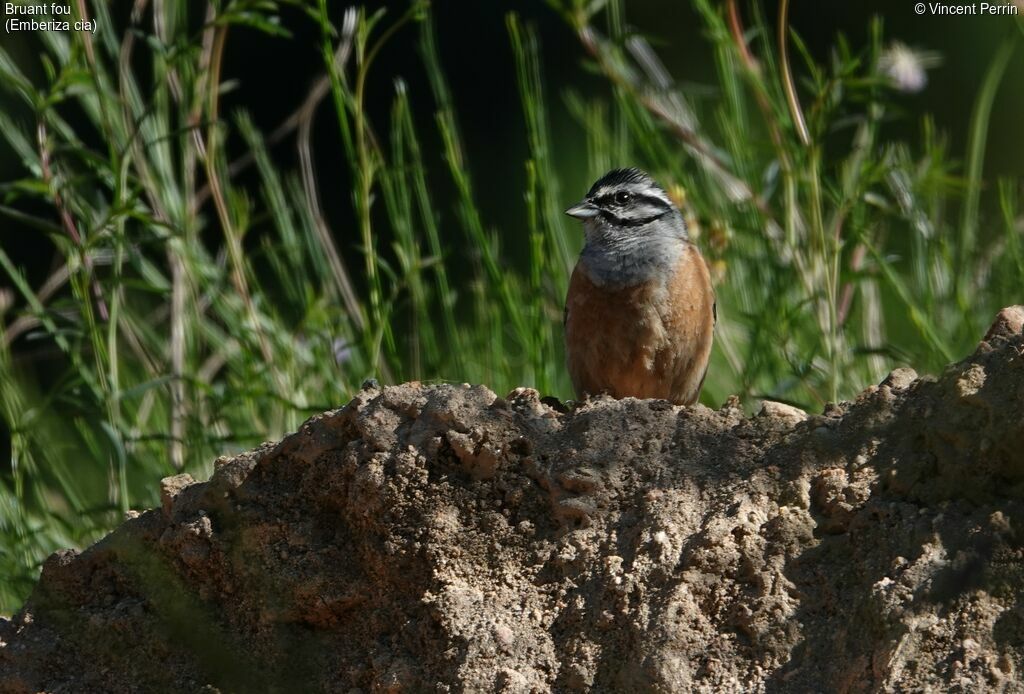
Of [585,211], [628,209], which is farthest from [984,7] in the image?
[585,211]

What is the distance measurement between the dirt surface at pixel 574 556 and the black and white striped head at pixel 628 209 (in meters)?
2.75

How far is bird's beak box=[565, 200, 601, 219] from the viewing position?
19.2 ft

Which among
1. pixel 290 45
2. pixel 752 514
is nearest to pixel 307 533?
pixel 752 514

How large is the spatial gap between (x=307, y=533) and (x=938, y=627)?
1.34 m

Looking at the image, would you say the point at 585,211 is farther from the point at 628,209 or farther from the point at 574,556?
the point at 574,556

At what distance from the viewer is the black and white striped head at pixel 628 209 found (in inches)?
228

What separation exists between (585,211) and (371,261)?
5.13 feet

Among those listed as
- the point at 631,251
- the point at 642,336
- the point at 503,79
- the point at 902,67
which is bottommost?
the point at 642,336

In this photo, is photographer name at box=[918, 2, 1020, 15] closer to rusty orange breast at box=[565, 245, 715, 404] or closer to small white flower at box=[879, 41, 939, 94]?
small white flower at box=[879, 41, 939, 94]

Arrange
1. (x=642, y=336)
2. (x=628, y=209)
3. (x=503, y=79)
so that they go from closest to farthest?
(x=642, y=336) → (x=628, y=209) → (x=503, y=79)

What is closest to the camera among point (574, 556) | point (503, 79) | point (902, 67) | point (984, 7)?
point (574, 556)

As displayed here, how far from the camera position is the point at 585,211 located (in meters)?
5.88

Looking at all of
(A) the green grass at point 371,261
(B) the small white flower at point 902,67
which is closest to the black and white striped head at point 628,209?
(A) the green grass at point 371,261

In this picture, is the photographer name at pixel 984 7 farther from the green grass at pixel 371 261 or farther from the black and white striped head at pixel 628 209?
the black and white striped head at pixel 628 209
